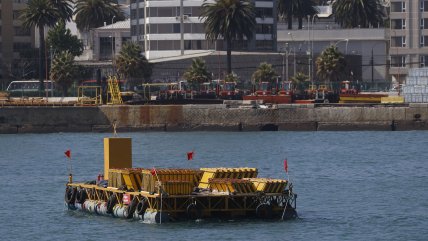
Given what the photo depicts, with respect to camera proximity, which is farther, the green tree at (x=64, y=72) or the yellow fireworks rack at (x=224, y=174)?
the green tree at (x=64, y=72)

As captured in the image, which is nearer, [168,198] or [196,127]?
[168,198]

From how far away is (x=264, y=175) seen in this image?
279ft

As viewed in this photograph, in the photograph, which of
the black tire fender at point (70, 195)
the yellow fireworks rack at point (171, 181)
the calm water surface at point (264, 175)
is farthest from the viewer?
the black tire fender at point (70, 195)

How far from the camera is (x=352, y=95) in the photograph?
154 m

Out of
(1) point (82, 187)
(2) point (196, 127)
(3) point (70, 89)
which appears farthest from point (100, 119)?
(1) point (82, 187)

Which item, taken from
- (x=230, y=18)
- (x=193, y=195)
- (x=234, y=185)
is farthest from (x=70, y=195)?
(x=230, y=18)

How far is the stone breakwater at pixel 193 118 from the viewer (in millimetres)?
138625

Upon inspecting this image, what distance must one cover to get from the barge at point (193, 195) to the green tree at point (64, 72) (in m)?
115

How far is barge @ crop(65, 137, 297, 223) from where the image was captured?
5903cm

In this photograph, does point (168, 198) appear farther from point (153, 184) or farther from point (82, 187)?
point (82, 187)

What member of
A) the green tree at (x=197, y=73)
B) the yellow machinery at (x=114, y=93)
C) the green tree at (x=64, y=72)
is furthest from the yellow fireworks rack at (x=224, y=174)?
the green tree at (x=64, y=72)

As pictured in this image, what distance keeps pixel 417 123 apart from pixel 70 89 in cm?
6266

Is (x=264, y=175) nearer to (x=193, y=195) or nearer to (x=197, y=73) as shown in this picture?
(x=193, y=195)

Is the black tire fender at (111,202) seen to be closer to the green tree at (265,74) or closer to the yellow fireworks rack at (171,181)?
the yellow fireworks rack at (171,181)
